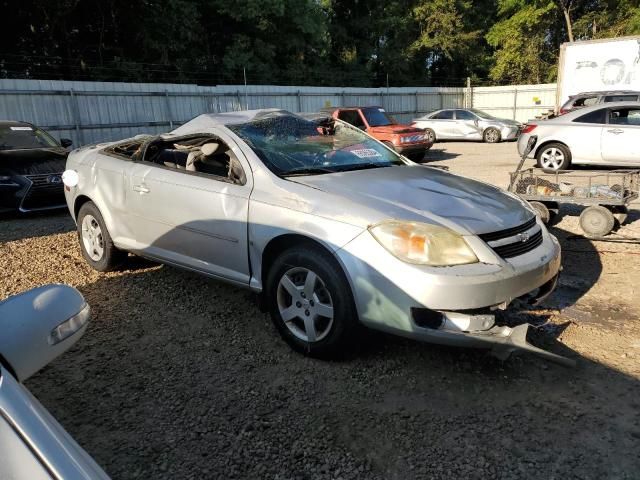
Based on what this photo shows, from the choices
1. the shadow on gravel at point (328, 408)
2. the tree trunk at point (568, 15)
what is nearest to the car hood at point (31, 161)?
the shadow on gravel at point (328, 408)

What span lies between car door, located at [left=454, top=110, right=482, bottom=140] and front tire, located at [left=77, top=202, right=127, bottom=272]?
17201 mm

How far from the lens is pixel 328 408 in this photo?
2.92 m

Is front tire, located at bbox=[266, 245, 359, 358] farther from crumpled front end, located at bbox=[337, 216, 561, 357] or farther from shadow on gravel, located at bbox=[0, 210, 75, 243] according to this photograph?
shadow on gravel, located at bbox=[0, 210, 75, 243]

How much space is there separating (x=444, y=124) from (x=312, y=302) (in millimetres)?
18318

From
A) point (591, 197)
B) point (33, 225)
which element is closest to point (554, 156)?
point (591, 197)

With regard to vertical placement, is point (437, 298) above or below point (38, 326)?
below

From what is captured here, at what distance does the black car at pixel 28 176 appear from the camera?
25.6ft

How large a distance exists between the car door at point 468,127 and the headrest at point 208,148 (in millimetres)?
17546

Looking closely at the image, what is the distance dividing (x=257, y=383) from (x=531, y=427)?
60.0 inches

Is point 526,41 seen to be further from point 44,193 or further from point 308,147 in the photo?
point 308,147

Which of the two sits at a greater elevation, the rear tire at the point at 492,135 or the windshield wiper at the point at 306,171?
the windshield wiper at the point at 306,171

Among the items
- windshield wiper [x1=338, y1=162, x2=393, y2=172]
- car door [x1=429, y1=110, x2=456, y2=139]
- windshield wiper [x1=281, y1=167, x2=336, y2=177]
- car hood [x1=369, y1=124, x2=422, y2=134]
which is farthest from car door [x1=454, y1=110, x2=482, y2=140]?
windshield wiper [x1=281, y1=167, x2=336, y2=177]

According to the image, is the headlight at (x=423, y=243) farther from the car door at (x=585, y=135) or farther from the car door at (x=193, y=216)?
the car door at (x=585, y=135)

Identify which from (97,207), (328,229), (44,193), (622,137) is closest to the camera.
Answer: (328,229)
